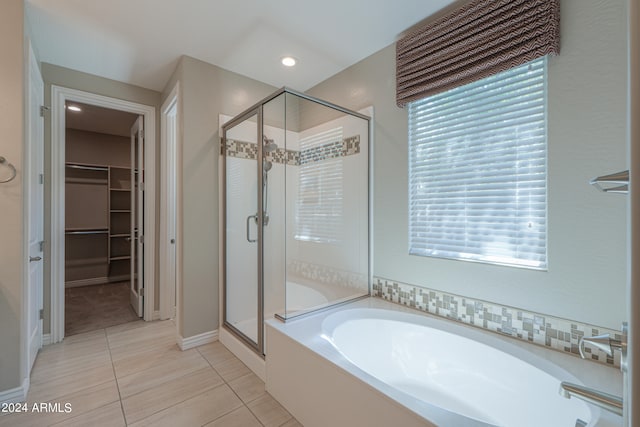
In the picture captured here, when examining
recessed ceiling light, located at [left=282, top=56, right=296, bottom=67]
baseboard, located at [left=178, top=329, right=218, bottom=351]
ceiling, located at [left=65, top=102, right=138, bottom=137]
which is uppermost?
recessed ceiling light, located at [left=282, top=56, right=296, bottom=67]

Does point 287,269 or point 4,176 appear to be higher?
point 4,176

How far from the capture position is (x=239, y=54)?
2.40 m

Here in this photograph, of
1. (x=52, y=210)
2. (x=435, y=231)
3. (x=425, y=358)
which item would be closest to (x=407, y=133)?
(x=435, y=231)

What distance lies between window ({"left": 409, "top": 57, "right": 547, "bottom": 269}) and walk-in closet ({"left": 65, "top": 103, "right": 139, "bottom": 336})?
4.17m

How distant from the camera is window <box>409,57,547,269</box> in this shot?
5.00ft

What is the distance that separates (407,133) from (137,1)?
6.66ft

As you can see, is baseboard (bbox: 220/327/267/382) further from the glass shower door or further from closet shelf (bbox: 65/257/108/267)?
closet shelf (bbox: 65/257/108/267)

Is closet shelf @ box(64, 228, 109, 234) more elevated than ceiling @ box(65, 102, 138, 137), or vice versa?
ceiling @ box(65, 102, 138, 137)

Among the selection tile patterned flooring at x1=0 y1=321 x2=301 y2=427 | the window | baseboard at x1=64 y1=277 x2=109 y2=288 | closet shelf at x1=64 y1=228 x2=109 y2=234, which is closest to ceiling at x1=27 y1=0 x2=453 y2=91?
the window

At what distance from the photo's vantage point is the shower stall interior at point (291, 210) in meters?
2.17

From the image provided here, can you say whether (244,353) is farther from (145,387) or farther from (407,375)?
(407,375)

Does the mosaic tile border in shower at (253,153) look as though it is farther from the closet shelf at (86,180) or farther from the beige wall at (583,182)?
the closet shelf at (86,180)

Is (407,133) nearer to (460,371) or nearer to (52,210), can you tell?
(460,371)

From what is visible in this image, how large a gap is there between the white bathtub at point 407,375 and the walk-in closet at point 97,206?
11.7 feet
